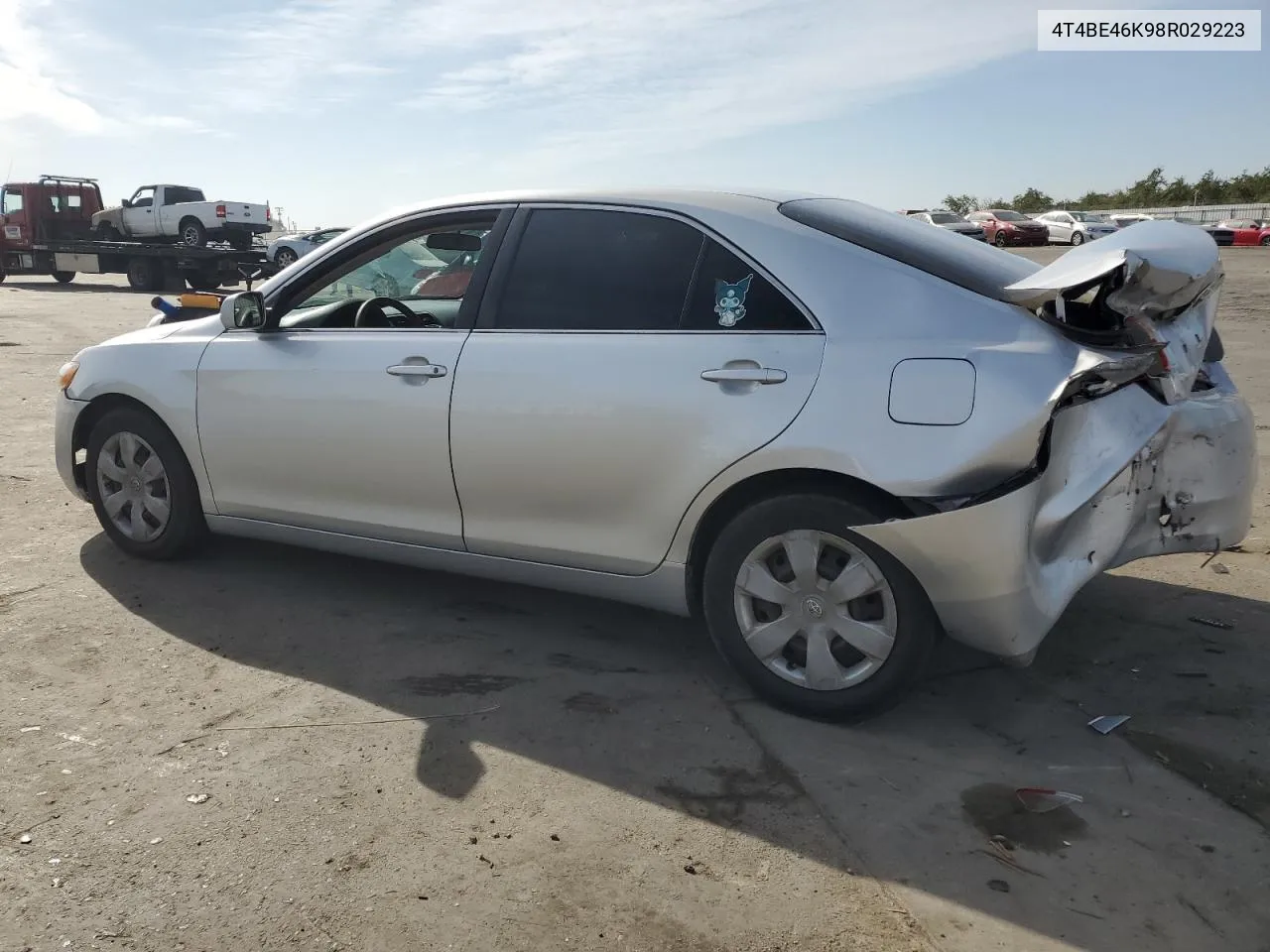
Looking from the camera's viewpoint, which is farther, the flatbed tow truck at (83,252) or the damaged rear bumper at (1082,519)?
the flatbed tow truck at (83,252)

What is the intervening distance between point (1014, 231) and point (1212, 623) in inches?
1669

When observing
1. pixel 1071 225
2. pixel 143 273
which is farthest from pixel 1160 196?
pixel 143 273

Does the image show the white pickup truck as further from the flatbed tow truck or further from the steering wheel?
the steering wheel

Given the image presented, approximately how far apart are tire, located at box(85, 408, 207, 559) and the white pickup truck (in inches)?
978

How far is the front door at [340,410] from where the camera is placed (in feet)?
13.5

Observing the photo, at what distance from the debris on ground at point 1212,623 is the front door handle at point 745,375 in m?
2.17

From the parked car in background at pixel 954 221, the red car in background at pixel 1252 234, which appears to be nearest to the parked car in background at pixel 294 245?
the parked car in background at pixel 954 221

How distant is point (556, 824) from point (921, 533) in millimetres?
1302

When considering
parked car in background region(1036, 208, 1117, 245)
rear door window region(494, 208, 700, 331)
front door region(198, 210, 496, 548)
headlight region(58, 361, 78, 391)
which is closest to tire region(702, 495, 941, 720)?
rear door window region(494, 208, 700, 331)

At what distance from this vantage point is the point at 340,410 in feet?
14.1

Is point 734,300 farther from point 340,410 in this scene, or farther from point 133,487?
point 133,487

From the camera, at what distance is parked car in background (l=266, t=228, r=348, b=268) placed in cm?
2984

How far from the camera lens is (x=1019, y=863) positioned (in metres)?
2.75

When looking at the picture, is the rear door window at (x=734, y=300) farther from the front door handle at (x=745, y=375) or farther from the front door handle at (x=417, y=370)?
the front door handle at (x=417, y=370)
